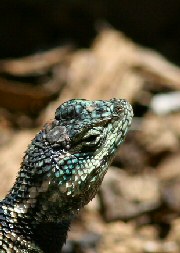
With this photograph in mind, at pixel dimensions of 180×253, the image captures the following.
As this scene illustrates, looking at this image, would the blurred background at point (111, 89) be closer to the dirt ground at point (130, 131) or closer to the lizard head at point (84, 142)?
the dirt ground at point (130, 131)

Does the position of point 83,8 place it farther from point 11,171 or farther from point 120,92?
point 11,171

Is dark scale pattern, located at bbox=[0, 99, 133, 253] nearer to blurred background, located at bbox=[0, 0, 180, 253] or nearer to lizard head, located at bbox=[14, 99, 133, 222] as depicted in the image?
lizard head, located at bbox=[14, 99, 133, 222]

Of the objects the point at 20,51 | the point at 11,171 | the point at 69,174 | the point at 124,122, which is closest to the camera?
the point at 69,174

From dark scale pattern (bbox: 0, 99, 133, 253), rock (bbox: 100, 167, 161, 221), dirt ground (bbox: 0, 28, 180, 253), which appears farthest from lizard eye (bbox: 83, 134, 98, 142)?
rock (bbox: 100, 167, 161, 221)

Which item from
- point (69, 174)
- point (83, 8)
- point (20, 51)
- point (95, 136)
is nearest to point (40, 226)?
point (69, 174)

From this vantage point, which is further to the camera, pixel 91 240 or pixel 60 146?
pixel 91 240

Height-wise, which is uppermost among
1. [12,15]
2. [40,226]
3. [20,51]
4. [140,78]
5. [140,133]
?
[12,15]

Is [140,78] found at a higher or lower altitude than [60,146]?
higher
